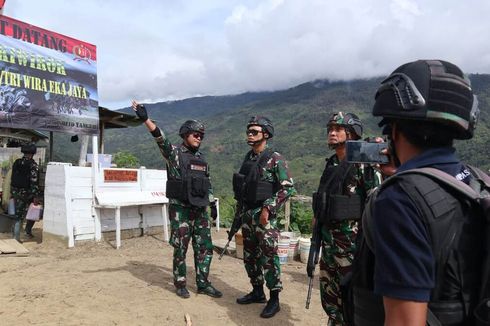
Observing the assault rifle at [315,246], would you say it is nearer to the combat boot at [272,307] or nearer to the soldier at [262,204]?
the soldier at [262,204]

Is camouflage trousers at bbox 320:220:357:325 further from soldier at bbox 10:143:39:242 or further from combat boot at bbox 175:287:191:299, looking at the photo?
soldier at bbox 10:143:39:242

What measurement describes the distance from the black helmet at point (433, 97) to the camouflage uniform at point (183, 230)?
12.6 feet

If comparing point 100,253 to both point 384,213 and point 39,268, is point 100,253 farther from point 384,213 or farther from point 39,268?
point 384,213

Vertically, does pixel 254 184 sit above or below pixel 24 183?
above

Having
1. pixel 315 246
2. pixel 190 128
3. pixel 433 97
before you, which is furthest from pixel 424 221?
pixel 190 128

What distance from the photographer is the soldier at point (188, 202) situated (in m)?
4.98

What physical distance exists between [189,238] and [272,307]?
4.41 feet

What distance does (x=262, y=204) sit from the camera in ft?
15.1

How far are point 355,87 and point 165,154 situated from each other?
459ft

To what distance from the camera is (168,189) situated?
504 cm

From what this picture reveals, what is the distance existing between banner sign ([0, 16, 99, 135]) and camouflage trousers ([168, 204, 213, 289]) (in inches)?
160

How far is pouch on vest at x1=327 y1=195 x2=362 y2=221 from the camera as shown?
3248mm

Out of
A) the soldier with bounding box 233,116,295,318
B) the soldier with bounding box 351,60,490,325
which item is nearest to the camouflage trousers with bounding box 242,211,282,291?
the soldier with bounding box 233,116,295,318

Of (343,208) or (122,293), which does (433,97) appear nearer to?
(343,208)
